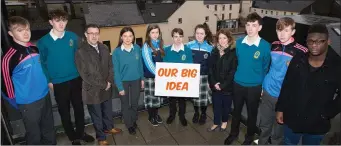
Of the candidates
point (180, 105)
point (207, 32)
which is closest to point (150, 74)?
point (180, 105)

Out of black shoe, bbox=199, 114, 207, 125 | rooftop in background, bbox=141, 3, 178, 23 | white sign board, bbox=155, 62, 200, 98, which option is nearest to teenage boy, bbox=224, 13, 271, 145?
white sign board, bbox=155, 62, 200, 98

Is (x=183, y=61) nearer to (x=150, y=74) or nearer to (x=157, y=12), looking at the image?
(x=150, y=74)

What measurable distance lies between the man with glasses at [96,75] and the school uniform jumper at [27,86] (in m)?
0.61

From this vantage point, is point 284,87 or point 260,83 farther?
point 260,83

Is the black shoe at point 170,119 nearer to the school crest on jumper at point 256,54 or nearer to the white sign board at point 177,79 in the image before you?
the white sign board at point 177,79

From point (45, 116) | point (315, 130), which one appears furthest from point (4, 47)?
point (315, 130)

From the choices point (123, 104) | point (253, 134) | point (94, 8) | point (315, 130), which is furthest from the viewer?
point (94, 8)

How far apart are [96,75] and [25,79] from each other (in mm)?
1032

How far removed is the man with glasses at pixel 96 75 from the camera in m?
3.71

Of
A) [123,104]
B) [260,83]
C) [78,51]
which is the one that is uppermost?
[78,51]

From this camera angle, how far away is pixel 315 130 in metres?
2.98

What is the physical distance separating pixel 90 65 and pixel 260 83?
2.94m

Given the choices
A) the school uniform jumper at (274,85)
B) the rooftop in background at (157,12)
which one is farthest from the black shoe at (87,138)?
the rooftop in background at (157,12)

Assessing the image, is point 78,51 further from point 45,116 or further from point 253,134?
point 253,134
